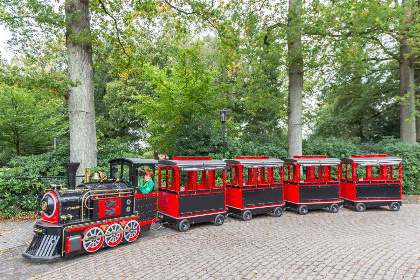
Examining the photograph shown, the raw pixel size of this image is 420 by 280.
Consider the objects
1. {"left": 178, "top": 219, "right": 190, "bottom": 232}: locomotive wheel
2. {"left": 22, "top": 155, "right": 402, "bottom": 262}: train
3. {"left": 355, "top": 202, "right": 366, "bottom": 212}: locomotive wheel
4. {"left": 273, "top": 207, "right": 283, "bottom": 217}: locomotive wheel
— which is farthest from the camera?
{"left": 355, "top": 202, "right": 366, "bottom": 212}: locomotive wheel

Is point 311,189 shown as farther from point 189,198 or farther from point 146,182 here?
point 146,182

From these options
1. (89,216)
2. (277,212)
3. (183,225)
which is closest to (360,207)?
(277,212)

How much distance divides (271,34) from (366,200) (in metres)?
7.94

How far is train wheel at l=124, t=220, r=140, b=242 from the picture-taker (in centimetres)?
624

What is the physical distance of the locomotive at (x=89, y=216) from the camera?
5.22m

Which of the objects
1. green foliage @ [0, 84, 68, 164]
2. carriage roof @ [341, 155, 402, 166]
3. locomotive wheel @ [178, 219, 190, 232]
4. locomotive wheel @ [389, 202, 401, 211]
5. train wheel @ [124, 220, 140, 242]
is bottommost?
locomotive wheel @ [389, 202, 401, 211]

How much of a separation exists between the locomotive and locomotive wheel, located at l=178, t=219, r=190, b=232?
0.86m

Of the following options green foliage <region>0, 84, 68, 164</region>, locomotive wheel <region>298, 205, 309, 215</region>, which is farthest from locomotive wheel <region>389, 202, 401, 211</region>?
green foliage <region>0, 84, 68, 164</region>

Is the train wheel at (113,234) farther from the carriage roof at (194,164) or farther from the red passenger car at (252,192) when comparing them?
the red passenger car at (252,192)

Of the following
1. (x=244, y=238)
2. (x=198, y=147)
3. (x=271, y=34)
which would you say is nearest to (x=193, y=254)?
(x=244, y=238)

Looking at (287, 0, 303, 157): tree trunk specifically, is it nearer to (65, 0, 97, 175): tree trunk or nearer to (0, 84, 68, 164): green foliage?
(65, 0, 97, 175): tree trunk

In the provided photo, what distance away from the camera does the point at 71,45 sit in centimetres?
920

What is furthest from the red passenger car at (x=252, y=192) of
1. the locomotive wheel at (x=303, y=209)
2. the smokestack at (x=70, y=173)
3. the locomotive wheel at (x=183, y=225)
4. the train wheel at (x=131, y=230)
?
the smokestack at (x=70, y=173)

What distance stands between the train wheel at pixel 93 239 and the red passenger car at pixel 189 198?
2101 mm
